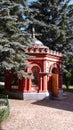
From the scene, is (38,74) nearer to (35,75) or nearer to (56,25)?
(35,75)

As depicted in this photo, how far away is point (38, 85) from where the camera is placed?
22.9 m

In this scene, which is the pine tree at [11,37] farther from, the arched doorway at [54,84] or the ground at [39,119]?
the arched doorway at [54,84]

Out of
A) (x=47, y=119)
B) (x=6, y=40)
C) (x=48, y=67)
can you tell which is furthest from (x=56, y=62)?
(x=47, y=119)

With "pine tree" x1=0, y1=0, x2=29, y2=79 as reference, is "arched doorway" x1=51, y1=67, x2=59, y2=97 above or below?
below

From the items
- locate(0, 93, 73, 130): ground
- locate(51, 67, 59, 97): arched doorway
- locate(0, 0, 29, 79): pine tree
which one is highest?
locate(0, 0, 29, 79): pine tree

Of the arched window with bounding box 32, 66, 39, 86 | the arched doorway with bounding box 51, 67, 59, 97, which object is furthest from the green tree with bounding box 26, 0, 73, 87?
the arched window with bounding box 32, 66, 39, 86

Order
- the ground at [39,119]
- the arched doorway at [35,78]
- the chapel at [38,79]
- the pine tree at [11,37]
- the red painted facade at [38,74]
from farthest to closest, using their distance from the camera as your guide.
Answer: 1. the arched doorway at [35,78]
2. the red painted facade at [38,74]
3. the chapel at [38,79]
4. the pine tree at [11,37]
5. the ground at [39,119]

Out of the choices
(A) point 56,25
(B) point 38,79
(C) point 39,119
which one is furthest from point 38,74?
(A) point 56,25

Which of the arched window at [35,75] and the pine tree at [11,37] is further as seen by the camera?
the arched window at [35,75]

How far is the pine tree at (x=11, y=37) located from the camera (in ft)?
54.5

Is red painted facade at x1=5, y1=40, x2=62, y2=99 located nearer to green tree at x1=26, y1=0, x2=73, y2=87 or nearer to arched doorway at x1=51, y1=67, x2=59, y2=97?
arched doorway at x1=51, y1=67, x2=59, y2=97

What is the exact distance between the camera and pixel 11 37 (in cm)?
1766

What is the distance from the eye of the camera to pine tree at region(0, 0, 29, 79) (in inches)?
654

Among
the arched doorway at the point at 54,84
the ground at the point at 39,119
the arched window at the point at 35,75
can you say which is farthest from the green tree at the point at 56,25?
the ground at the point at 39,119
